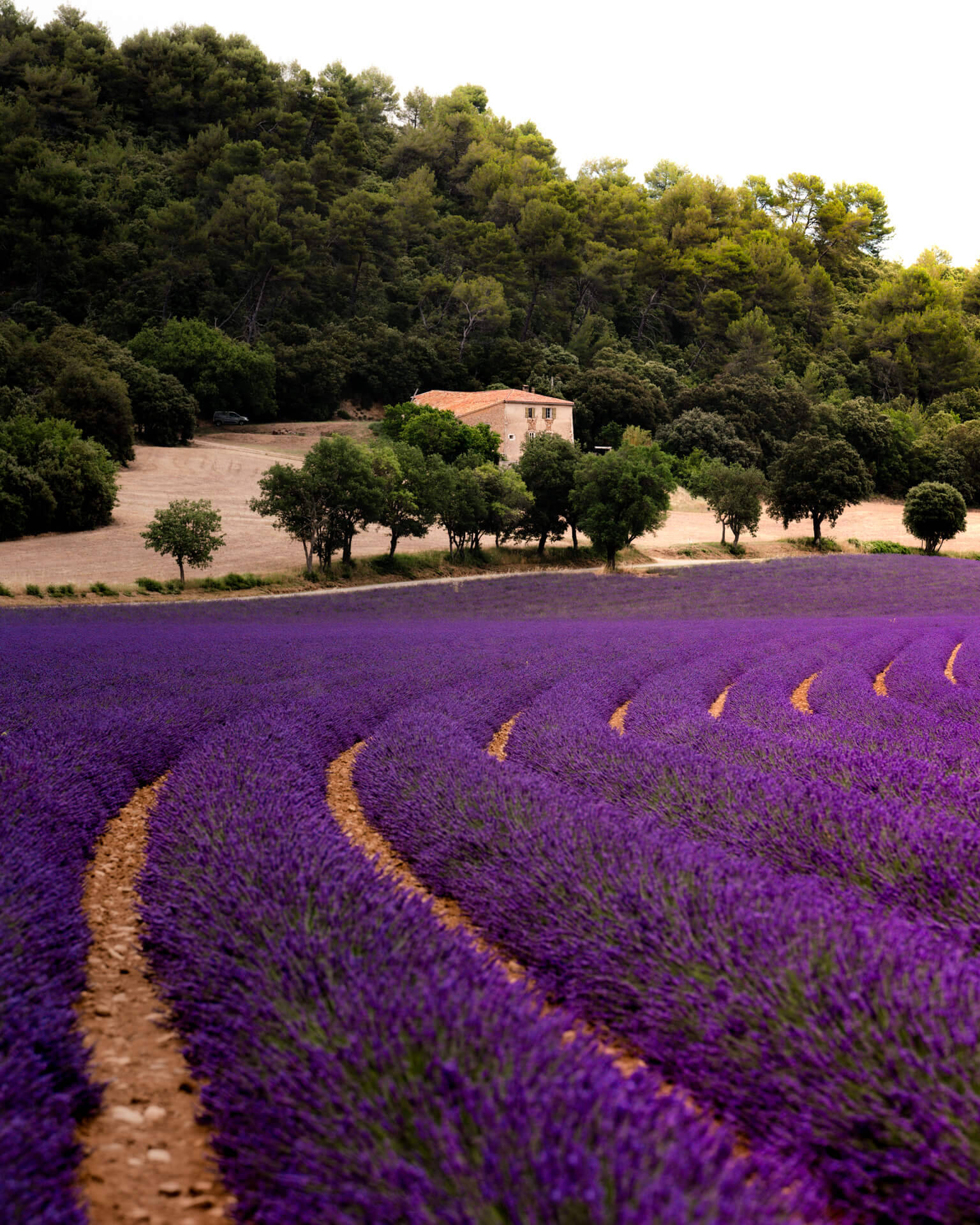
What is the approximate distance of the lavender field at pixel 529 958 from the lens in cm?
157

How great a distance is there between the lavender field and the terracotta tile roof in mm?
47797

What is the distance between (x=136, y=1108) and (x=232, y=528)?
3618 centimetres

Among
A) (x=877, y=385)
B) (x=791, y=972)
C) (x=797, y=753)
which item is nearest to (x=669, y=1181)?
(x=791, y=972)

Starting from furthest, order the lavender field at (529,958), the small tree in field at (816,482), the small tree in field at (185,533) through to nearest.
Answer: the small tree in field at (816,482) < the small tree in field at (185,533) < the lavender field at (529,958)

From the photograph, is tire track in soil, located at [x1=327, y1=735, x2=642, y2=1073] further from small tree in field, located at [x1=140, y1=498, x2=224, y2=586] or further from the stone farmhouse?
the stone farmhouse

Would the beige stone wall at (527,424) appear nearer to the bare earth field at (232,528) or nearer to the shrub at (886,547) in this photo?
the bare earth field at (232,528)

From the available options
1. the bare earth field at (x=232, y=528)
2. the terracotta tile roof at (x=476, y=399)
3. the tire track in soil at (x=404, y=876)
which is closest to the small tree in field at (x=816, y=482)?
the bare earth field at (x=232, y=528)

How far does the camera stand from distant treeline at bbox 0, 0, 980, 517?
60062mm

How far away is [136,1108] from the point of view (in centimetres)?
226

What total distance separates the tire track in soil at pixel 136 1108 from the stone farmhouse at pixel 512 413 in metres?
50.1

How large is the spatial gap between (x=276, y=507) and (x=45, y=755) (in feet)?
88.1

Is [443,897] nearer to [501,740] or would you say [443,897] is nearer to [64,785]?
[64,785]

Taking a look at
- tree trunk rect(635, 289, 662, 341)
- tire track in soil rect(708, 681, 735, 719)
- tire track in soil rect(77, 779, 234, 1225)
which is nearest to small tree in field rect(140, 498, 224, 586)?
tire track in soil rect(708, 681, 735, 719)

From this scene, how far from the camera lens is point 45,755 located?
15.5 feet
